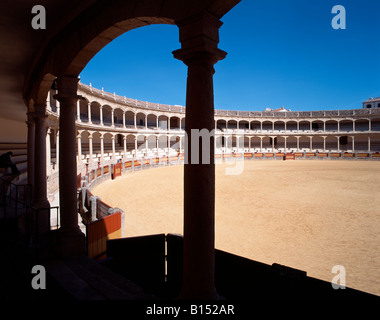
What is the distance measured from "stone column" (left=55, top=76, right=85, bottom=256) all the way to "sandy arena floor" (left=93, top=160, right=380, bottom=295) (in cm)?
322

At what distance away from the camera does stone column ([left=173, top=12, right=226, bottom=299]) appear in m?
2.61

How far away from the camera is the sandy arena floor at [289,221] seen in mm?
5902

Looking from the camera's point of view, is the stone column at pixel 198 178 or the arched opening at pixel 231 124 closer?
the stone column at pixel 198 178

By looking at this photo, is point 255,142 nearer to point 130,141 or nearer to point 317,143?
point 317,143

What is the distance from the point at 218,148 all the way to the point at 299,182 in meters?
24.9

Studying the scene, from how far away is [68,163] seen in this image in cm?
468

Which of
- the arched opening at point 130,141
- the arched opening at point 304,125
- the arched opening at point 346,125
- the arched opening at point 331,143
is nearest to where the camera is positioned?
the arched opening at point 130,141

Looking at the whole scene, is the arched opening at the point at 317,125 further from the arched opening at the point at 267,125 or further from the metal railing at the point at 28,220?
→ the metal railing at the point at 28,220

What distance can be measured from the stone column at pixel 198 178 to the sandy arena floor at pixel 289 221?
3.76m

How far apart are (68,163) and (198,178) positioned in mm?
3131

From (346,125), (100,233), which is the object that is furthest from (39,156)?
(346,125)

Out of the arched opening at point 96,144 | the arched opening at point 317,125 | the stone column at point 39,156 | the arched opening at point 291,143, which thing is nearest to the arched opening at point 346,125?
the arched opening at point 317,125

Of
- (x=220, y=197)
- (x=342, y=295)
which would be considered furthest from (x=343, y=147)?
(x=342, y=295)

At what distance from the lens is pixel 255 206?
11.0 metres
